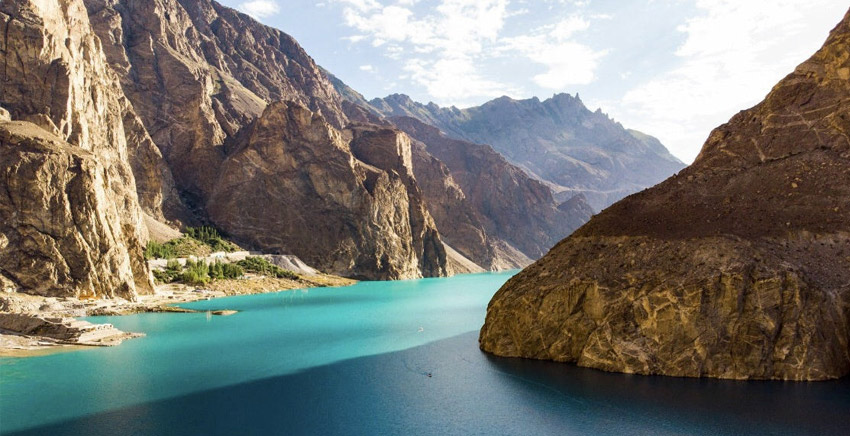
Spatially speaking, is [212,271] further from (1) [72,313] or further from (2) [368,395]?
(2) [368,395]

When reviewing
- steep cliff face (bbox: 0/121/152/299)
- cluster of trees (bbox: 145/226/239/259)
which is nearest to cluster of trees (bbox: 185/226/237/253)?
cluster of trees (bbox: 145/226/239/259)

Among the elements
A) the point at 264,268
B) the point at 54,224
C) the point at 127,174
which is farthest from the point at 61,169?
the point at 264,268

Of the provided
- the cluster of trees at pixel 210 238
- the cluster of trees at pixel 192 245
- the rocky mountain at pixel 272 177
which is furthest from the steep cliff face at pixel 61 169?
the rocky mountain at pixel 272 177

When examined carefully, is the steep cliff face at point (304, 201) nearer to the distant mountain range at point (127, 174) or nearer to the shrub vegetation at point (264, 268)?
the distant mountain range at point (127, 174)

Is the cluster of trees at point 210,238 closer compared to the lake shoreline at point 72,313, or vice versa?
the lake shoreline at point 72,313

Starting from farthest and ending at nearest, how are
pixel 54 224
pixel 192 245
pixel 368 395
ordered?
pixel 192 245, pixel 54 224, pixel 368 395

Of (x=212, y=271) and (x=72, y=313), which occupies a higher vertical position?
(x=212, y=271)

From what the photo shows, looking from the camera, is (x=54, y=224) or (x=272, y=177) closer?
(x=54, y=224)
